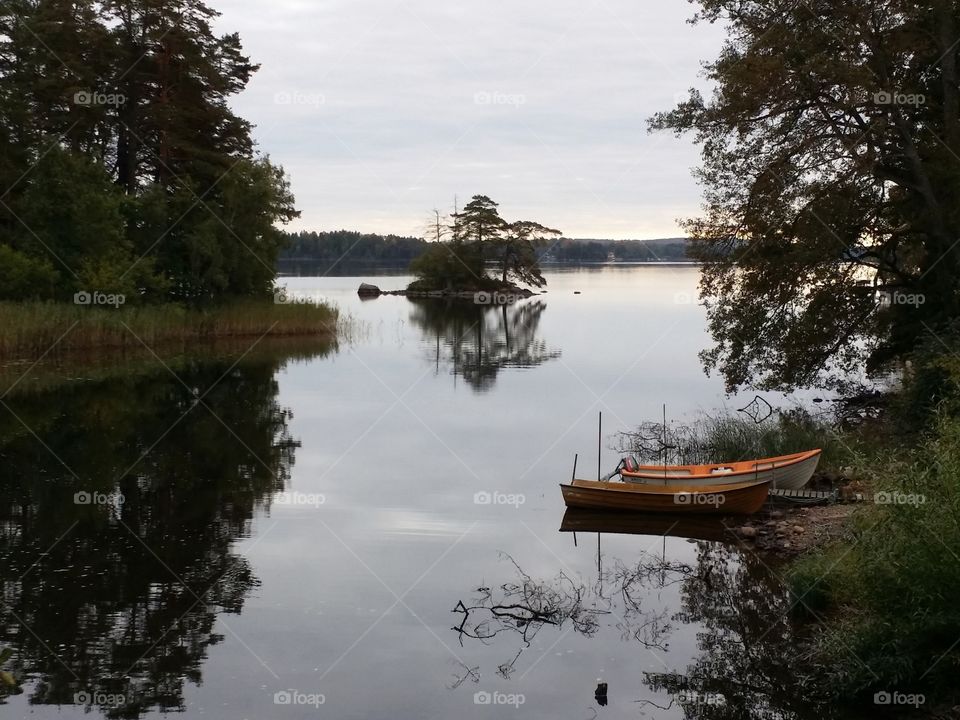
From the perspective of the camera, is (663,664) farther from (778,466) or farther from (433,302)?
(433,302)

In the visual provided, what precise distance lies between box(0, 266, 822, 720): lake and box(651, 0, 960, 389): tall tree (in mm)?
5270

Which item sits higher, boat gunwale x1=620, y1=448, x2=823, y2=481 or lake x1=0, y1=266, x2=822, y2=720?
boat gunwale x1=620, y1=448, x2=823, y2=481

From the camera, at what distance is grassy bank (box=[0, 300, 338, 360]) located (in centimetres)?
3941

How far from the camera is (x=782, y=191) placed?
25.7m

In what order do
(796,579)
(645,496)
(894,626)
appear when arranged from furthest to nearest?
(645,496) < (796,579) < (894,626)

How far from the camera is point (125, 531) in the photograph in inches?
677

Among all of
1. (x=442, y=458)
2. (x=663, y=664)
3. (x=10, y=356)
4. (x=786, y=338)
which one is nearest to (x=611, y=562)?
(x=663, y=664)

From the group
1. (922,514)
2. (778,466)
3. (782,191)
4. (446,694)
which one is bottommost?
(446,694)

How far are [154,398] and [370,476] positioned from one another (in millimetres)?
12764

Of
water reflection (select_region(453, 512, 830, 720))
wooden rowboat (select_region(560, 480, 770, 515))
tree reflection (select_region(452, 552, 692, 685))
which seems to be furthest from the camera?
wooden rowboat (select_region(560, 480, 770, 515))

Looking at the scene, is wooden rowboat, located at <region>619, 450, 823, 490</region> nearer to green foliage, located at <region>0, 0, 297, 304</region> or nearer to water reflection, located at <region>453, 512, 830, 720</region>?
water reflection, located at <region>453, 512, 830, 720</region>

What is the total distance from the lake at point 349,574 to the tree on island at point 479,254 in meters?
74.4

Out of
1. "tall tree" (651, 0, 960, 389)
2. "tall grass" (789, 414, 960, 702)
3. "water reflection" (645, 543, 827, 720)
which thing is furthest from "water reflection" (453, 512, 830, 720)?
"tall tree" (651, 0, 960, 389)

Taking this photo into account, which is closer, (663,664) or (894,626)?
(894,626)
